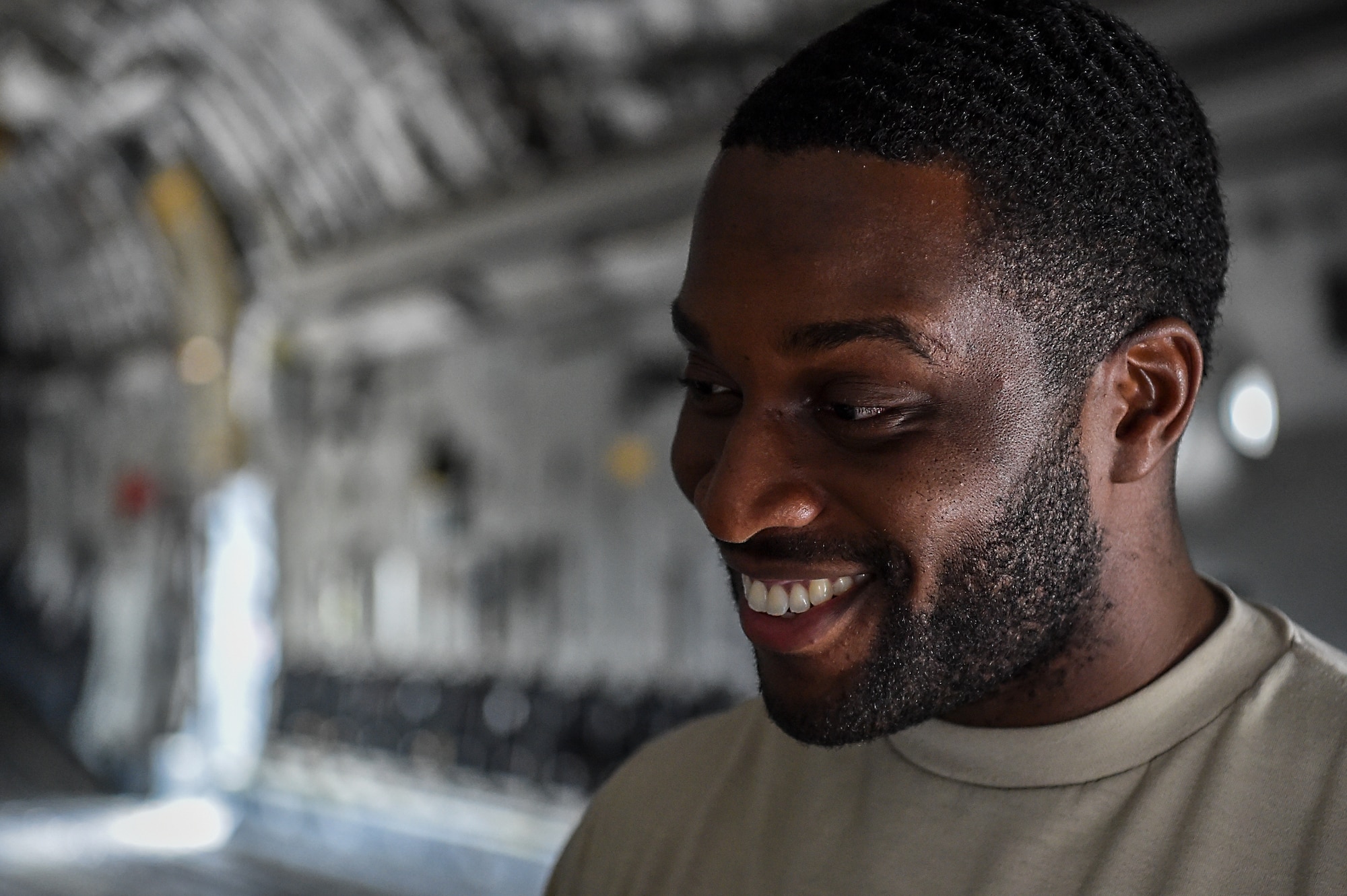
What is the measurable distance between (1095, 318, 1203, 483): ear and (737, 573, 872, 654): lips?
0.92 ft

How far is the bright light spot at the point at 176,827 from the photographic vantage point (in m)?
6.63

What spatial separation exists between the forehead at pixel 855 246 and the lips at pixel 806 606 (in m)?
0.24

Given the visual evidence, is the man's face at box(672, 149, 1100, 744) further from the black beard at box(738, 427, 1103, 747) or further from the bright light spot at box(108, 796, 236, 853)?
the bright light spot at box(108, 796, 236, 853)

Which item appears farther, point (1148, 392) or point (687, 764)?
point (687, 764)

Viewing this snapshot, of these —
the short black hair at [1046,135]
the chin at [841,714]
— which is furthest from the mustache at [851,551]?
the short black hair at [1046,135]

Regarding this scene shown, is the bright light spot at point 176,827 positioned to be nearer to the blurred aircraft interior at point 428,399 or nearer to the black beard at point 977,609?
the blurred aircraft interior at point 428,399

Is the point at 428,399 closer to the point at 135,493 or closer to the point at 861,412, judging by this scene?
the point at 135,493

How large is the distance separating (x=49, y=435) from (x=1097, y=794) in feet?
35.4

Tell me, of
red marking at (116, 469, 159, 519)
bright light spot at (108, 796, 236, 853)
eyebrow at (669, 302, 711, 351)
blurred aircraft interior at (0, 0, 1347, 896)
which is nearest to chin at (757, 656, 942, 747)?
eyebrow at (669, 302, 711, 351)

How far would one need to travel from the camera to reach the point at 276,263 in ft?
22.6

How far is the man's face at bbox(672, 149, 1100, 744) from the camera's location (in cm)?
105

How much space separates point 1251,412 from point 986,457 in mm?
2483

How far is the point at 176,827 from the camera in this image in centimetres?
688

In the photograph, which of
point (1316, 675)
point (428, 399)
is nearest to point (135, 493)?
point (428, 399)
